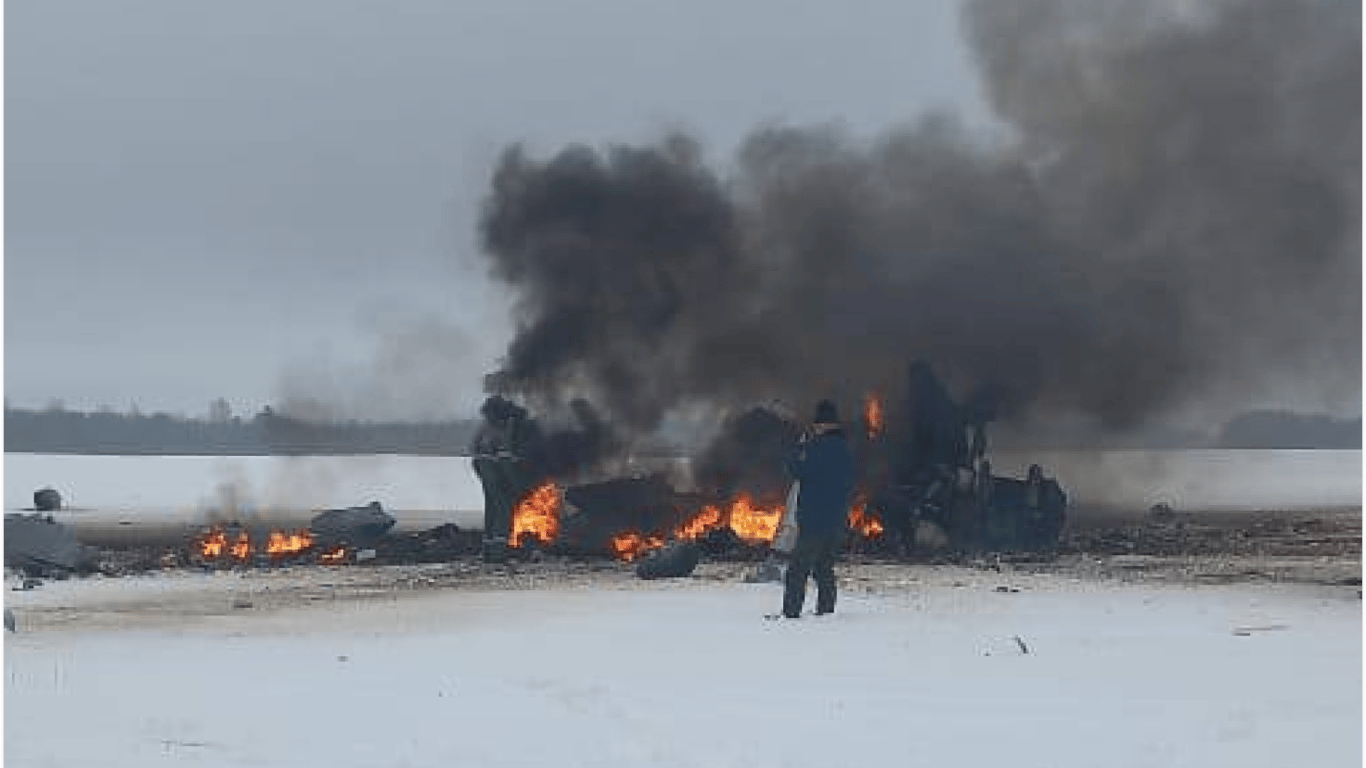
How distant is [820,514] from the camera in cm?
1510

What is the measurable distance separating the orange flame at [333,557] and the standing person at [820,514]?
1459 centimetres

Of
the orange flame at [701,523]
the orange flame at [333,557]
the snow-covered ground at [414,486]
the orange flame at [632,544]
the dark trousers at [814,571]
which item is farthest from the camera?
the snow-covered ground at [414,486]

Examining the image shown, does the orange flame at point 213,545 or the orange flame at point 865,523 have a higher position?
the orange flame at point 865,523

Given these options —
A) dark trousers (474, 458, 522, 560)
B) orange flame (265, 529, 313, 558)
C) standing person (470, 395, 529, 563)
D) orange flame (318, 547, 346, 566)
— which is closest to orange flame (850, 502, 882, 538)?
standing person (470, 395, 529, 563)

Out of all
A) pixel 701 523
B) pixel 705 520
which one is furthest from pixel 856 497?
pixel 701 523

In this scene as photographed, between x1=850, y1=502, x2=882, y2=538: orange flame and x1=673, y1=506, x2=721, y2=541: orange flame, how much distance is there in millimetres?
2670

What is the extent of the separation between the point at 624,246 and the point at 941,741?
3040cm

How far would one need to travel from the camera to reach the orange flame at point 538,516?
30.6 metres

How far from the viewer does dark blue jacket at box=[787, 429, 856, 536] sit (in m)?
15.1

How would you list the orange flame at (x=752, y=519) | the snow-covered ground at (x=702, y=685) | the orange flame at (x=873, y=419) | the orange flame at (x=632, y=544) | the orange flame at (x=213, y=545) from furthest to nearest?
the orange flame at (x=873, y=419)
the orange flame at (x=752, y=519)
the orange flame at (x=213, y=545)
the orange flame at (x=632, y=544)
the snow-covered ground at (x=702, y=685)

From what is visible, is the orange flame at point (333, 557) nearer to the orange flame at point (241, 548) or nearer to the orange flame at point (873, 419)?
the orange flame at point (241, 548)

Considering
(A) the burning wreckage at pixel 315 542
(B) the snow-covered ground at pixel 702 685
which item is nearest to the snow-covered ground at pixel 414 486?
(A) the burning wreckage at pixel 315 542

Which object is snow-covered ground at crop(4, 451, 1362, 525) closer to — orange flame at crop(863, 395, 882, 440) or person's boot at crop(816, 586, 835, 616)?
orange flame at crop(863, 395, 882, 440)

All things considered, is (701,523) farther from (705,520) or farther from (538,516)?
(538,516)
